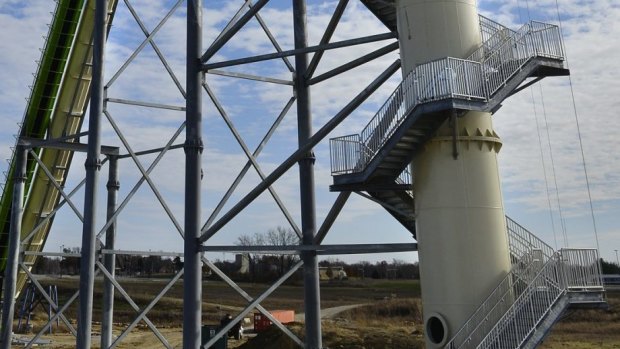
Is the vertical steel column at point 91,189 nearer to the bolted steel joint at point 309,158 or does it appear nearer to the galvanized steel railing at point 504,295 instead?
the bolted steel joint at point 309,158

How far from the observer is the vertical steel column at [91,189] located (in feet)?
57.0

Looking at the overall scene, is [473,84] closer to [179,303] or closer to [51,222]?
[51,222]

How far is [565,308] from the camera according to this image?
10.4 m

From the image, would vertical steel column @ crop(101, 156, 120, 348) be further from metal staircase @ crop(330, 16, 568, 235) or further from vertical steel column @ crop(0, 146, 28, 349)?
metal staircase @ crop(330, 16, 568, 235)

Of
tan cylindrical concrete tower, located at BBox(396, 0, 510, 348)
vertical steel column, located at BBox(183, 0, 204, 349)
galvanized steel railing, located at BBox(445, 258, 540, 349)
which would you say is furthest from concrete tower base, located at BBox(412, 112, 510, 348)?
vertical steel column, located at BBox(183, 0, 204, 349)

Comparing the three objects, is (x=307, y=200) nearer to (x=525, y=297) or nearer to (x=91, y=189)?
(x=91, y=189)

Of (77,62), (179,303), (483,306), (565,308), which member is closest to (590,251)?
(565,308)

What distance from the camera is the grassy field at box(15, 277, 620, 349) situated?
102 ft

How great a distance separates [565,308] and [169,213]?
39.3 feet

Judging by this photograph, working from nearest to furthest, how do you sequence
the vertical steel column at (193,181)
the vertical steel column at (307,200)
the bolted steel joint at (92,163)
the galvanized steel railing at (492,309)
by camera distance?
the galvanized steel railing at (492,309), the vertical steel column at (193,181), the vertical steel column at (307,200), the bolted steel joint at (92,163)

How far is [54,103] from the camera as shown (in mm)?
21766

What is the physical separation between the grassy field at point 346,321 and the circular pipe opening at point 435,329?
262 cm

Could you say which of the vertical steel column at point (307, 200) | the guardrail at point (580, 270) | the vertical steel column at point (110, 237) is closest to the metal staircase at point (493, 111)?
the guardrail at point (580, 270)

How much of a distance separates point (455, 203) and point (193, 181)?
6.68m
